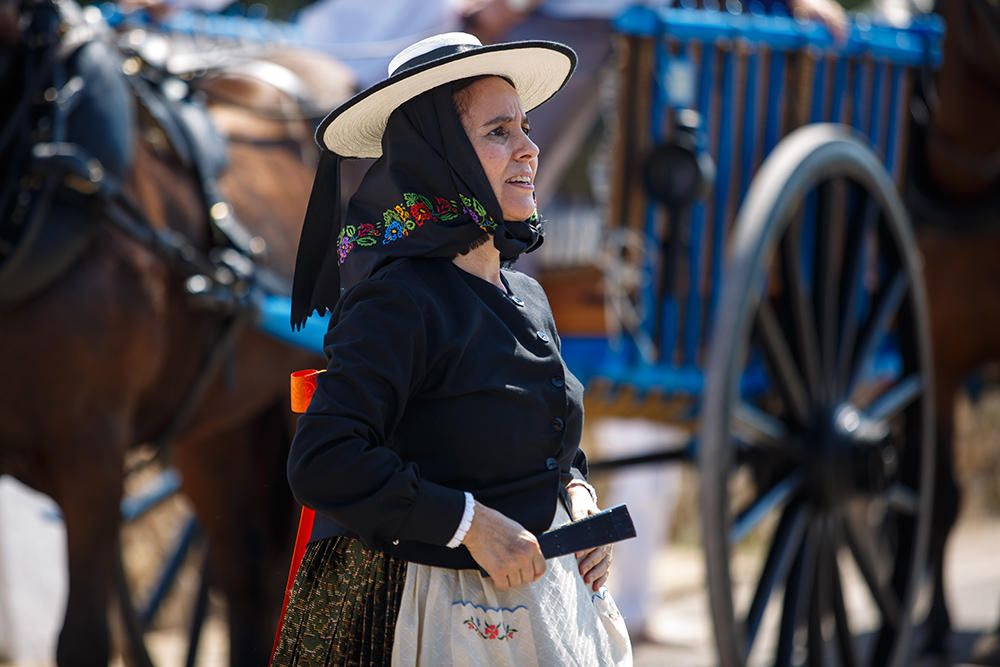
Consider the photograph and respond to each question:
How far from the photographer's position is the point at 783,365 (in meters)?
3.82

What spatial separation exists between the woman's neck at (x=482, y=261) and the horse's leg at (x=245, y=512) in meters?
2.54

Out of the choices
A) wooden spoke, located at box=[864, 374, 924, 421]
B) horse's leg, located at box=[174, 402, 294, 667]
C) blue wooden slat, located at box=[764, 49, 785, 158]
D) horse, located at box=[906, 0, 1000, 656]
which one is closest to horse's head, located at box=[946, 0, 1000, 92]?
horse, located at box=[906, 0, 1000, 656]

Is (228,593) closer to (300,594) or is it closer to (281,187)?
(281,187)

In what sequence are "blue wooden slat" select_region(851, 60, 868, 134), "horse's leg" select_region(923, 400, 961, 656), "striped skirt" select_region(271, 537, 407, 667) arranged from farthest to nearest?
"horse's leg" select_region(923, 400, 961, 656), "blue wooden slat" select_region(851, 60, 868, 134), "striped skirt" select_region(271, 537, 407, 667)

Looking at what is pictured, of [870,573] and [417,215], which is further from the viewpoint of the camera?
[870,573]

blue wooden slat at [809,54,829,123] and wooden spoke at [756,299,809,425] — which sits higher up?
blue wooden slat at [809,54,829,123]

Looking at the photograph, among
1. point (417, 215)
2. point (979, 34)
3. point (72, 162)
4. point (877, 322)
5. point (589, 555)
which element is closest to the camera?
point (417, 215)

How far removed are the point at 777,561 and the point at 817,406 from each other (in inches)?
17.5

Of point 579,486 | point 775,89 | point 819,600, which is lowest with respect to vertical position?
point 579,486

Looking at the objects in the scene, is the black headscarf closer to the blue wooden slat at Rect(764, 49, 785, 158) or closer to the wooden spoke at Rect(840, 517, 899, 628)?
the wooden spoke at Rect(840, 517, 899, 628)

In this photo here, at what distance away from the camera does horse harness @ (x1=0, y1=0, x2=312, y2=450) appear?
10.3 feet

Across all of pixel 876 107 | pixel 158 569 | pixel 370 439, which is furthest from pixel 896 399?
pixel 158 569

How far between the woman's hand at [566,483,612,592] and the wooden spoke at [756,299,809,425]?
1770 millimetres

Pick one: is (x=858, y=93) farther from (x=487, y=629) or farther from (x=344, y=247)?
(x=487, y=629)
